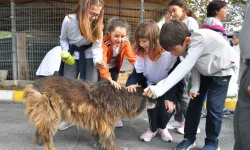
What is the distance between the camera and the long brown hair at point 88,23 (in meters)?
3.56

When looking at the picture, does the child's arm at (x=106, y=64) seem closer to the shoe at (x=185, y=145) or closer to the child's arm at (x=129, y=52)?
the child's arm at (x=129, y=52)

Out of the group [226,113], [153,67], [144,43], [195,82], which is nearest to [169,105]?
[195,82]

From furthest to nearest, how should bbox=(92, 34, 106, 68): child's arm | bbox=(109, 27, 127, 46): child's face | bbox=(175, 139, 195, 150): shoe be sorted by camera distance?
bbox=(92, 34, 106, 68): child's arm → bbox=(109, 27, 127, 46): child's face → bbox=(175, 139, 195, 150): shoe

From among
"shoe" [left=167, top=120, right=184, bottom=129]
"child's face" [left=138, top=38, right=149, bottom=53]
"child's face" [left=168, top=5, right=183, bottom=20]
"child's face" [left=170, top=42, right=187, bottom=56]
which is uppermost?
"child's face" [left=168, top=5, right=183, bottom=20]

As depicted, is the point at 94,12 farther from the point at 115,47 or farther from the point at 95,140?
the point at 95,140

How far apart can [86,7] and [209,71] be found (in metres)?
1.72

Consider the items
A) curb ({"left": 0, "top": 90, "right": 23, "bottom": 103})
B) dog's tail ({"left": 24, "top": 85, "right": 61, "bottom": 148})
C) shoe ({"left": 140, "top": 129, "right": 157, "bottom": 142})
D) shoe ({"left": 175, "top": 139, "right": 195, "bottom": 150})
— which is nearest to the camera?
dog's tail ({"left": 24, "top": 85, "right": 61, "bottom": 148})

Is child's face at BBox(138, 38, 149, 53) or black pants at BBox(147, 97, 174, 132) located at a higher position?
child's face at BBox(138, 38, 149, 53)

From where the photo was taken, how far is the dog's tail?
10.1ft

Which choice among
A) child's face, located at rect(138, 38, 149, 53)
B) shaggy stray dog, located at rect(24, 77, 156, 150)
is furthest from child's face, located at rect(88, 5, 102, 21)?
shaggy stray dog, located at rect(24, 77, 156, 150)

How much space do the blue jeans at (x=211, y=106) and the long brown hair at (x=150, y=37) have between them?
634 millimetres

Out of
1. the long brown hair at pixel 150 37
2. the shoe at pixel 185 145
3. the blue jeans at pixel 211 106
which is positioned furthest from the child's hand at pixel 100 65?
the shoe at pixel 185 145

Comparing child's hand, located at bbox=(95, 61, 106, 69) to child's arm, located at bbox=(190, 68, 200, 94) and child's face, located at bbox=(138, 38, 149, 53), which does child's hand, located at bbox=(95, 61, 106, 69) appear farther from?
child's arm, located at bbox=(190, 68, 200, 94)

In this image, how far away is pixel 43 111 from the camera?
3.07 m
